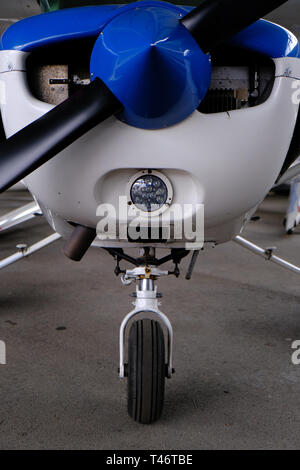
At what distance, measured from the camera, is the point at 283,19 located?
115 inches

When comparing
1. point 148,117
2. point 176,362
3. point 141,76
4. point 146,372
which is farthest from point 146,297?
point 141,76

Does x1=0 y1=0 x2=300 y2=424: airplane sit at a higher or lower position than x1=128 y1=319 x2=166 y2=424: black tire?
higher

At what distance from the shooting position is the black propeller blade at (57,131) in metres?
1.33

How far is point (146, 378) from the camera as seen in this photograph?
175cm

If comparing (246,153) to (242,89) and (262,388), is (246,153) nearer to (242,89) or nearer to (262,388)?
(242,89)

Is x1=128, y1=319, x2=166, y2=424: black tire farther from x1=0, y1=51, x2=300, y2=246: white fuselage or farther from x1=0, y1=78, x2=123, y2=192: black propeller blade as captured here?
x1=0, y1=78, x2=123, y2=192: black propeller blade

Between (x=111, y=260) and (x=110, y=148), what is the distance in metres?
3.17

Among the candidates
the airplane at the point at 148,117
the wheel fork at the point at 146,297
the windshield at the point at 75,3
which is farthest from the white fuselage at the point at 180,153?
the windshield at the point at 75,3

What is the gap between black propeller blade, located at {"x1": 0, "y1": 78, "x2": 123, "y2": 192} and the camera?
1327mm

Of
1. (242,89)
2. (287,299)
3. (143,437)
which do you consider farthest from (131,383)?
(287,299)

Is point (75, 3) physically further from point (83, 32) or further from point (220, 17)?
point (220, 17)

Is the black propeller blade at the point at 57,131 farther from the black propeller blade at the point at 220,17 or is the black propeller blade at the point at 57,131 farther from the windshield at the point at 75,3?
the windshield at the point at 75,3

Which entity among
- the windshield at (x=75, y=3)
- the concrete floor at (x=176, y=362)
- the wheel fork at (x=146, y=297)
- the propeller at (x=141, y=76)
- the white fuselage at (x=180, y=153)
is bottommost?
the concrete floor at (x=176, y=362)

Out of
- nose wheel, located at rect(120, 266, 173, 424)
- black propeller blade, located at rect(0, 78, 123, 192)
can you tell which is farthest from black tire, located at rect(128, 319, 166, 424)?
black propeller blade, located at rect(0, 78, 123, 192)
